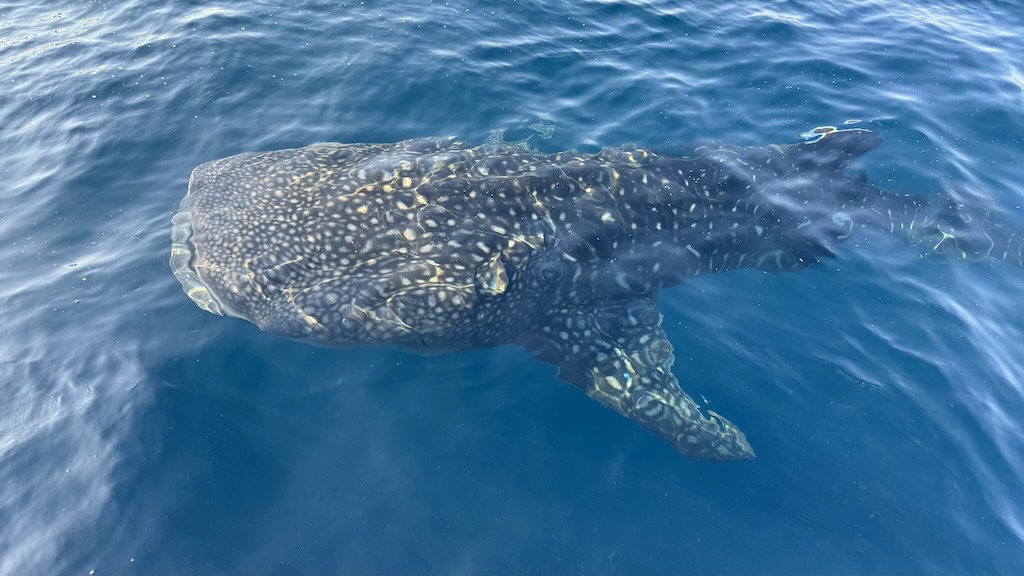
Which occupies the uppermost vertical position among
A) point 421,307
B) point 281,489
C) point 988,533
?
point 421,307

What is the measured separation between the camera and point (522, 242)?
7.98 m

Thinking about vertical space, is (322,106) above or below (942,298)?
above

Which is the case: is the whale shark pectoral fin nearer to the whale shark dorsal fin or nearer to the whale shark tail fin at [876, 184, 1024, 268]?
the whale shark dorsal fin

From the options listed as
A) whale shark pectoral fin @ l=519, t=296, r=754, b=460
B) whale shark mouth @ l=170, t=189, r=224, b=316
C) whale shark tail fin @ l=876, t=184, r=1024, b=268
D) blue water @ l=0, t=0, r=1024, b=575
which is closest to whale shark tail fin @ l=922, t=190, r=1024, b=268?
whale shark tail fin @ l=876, t=184, r=1024, b=268

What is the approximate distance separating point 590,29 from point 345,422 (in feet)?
37.2

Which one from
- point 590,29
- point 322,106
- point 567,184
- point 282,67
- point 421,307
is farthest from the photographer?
point 590,29

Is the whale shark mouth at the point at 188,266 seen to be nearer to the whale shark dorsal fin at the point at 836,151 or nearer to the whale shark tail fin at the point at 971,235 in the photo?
the whale shark dorsal fin at the point at 836,151

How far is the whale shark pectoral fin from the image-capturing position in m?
7.61

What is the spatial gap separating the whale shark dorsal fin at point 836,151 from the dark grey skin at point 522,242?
15 cm

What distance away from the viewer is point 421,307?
7359 mm

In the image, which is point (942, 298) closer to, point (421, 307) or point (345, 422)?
point (421, 307)

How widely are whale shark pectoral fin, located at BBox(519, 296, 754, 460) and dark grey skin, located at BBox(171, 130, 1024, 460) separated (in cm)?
2

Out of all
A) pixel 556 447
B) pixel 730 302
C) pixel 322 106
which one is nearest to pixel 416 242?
pixel 556 447

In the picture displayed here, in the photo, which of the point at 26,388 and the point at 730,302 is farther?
the point at 730,302
